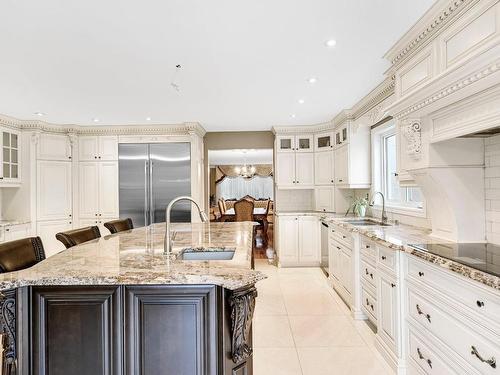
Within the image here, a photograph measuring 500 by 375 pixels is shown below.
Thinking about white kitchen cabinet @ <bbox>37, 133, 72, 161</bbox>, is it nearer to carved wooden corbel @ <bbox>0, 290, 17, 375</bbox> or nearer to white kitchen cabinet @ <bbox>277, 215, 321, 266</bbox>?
white kitchen cabinet @ <bbox>277, 215, 321, 266</bbox>

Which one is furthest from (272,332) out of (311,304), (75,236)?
(75,236)

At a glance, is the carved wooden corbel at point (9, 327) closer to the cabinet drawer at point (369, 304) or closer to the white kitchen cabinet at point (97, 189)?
the cabinet drawer at point (369, 304)

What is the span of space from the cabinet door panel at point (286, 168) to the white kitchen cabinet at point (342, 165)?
0.78 metres

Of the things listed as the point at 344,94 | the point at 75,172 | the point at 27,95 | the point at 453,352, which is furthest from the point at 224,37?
the point at 75,172

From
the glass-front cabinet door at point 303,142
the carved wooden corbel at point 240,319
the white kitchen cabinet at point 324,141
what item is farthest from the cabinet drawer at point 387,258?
the glass-front cabinet door at point 303,142

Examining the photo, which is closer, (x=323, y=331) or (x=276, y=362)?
(x=276, y=362)

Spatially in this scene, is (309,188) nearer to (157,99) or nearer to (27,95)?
(157,99)

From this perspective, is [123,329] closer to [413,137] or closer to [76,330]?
[76,330]

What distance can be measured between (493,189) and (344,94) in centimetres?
201

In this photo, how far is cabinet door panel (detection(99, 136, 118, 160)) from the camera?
5.24 meters

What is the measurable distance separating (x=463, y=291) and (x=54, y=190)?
17.9ft

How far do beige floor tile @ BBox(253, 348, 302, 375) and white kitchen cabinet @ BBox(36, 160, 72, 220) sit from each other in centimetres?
410

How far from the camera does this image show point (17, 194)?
4742 millimetres

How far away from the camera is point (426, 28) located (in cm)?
202
